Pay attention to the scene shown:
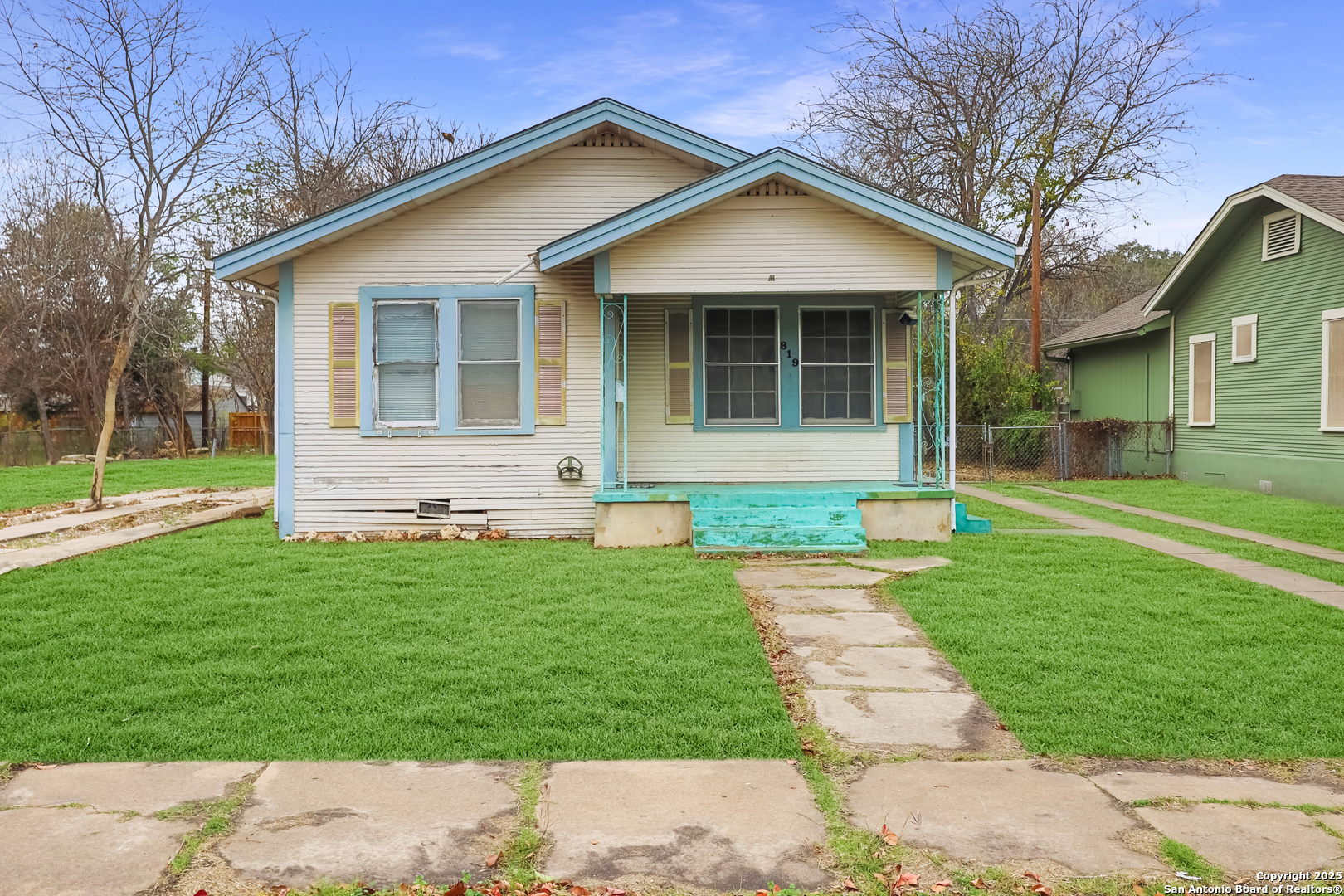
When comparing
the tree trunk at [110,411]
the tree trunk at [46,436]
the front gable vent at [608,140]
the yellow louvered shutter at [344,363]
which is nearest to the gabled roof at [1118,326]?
the front gable vent at [608,140]

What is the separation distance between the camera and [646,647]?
5617 mm

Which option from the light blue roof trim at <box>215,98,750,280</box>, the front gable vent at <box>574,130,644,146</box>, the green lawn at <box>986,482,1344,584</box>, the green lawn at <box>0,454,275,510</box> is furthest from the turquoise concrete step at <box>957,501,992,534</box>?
the green lawn at <box>0,454,275,510</box>

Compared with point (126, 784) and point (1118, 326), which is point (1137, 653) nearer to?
point (126, 784)

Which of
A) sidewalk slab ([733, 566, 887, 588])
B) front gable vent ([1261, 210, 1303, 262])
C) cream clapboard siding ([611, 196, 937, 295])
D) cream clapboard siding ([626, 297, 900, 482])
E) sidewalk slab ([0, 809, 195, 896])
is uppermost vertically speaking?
front gable vent ([1261, 210, 1303, 262])

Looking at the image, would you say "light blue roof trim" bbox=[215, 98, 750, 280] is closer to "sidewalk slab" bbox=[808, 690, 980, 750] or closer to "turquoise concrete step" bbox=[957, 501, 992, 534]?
"turquoise concrete step" bbox=[957, 501, 992, 534]

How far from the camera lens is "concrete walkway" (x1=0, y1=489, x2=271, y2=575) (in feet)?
28.9

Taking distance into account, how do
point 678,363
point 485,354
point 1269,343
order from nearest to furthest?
point 485,354, point 678,363, point 1269,343

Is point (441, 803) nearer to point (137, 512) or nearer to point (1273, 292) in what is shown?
point (137, 512)

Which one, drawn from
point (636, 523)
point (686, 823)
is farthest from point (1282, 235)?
point (686, 823)

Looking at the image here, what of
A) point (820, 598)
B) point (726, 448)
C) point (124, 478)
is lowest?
point (820, 598)

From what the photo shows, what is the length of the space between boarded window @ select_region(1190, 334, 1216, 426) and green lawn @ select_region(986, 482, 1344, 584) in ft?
16.1

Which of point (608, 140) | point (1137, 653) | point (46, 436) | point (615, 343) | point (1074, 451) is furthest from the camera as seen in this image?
point (46, 436)

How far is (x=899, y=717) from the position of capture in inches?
182

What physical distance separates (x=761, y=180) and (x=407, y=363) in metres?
4.13
